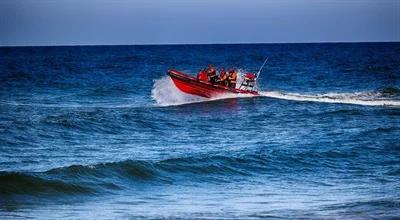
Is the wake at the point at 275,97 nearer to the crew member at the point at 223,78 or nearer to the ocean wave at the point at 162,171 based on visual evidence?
the crew member at the point at 223,78

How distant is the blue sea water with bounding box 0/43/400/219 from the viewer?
14.6 meters

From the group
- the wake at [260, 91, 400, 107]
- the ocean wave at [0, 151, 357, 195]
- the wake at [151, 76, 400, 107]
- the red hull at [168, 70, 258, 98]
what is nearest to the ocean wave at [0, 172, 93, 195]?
the ocean wave at [0, 151, 357, 195]

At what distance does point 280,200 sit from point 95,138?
10.2m

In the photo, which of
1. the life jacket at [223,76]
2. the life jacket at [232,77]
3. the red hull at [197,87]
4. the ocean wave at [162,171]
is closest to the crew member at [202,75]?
the red hull at [197,87]

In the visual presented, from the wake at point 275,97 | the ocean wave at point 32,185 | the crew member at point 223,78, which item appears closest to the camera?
the ocean wave at point 32,185

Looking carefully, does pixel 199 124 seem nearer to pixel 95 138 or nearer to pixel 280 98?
pixel 95 138

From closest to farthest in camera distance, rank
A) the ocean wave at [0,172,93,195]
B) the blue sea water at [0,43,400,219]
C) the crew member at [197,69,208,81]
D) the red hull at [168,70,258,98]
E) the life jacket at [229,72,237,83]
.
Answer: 1. the blue sea water at [0,43,400,219]
2. the ocean wave at [0,172,93,195]
3. the crew member at [197,69,208,81]
4. the red hull at [168,70,258,98]
5. the life jacket at [229,72,237,83]

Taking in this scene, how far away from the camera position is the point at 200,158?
66.0 ft

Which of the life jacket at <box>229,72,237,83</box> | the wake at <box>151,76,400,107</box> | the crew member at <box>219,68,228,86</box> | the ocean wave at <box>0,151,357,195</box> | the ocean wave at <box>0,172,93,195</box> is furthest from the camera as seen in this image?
the wake at <box>151,76,400,107</box>

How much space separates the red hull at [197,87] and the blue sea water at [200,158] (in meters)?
0.40

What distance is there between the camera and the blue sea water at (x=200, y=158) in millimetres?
14641

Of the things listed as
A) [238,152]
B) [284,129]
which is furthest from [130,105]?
[238,152]

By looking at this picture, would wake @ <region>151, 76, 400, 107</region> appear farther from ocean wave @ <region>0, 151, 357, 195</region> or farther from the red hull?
ocean wave @ <region>0, 151, 357, 195</region>

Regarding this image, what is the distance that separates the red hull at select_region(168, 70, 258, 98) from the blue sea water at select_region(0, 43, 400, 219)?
0.40m
